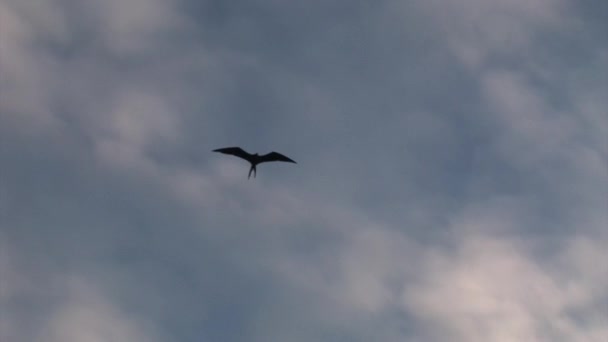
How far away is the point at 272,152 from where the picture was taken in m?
69.0

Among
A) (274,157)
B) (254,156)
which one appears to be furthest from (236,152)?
(274,157)

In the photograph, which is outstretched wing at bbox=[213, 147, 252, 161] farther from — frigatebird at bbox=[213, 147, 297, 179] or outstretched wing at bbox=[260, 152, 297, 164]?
outstretched wing at bbox=[260, 152, 297, 164]

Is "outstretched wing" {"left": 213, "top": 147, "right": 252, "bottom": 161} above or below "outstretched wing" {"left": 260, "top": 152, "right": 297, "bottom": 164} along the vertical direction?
above

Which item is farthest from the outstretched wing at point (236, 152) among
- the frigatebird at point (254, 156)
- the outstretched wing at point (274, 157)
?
the outstretched wing at point (274, 157)

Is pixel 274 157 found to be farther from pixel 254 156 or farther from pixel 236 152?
pixel 236 152

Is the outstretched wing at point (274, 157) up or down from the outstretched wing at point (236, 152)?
down

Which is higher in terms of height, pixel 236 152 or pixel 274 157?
pixel 236 152

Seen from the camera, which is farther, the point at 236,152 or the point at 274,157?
the point at 236,152

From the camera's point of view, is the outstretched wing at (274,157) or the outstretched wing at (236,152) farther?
the outstretched wing at (236,152)

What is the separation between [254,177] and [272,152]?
3738 millimetres

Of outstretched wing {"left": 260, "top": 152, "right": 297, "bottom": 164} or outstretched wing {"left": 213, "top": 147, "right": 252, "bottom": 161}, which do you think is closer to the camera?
outstretched wing {"left": 260, "top": 152, "right": 297, "bottom": 164}

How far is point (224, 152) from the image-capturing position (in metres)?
71.4

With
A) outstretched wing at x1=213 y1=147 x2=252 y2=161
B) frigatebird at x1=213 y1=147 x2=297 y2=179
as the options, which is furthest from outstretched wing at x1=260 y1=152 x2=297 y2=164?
outstretched wing at x1=213 y1=147 x2=252 y2=161

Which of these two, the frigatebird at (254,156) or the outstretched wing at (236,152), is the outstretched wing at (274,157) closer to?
the frigatebird at (254,156)
